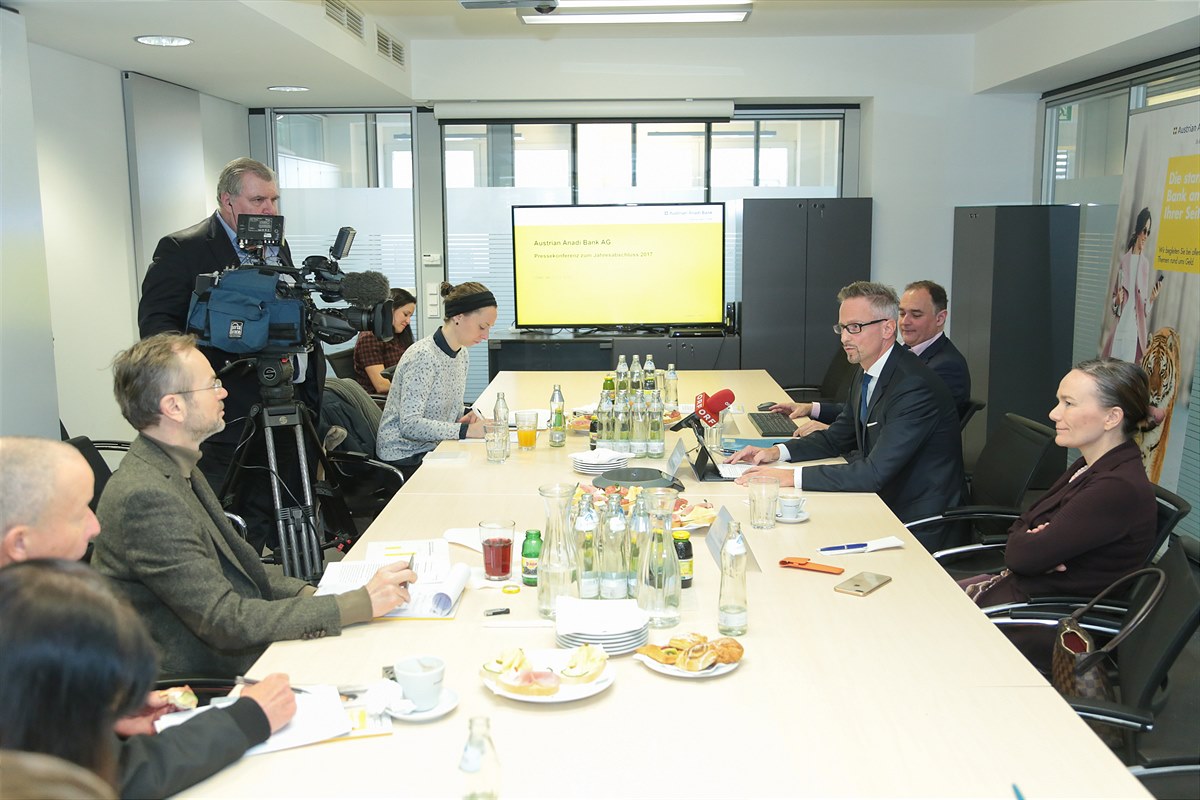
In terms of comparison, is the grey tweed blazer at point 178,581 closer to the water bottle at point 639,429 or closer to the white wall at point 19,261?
the water bottle at point 639,429

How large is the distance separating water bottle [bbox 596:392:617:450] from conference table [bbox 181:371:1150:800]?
4.67 ft

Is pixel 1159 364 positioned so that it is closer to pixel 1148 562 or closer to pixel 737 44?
pixel 1148 562

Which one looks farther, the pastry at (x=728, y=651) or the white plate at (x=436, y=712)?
the pastry at (x=728, y=651)

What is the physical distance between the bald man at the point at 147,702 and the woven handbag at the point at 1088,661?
1.65 metres

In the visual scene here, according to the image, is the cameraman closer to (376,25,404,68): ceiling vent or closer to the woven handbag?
the woven handbag

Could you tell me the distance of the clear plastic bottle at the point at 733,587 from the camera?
6.91 ft

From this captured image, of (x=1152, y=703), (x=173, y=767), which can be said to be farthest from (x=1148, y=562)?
(x=173, y=767)

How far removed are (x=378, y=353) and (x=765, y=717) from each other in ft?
17.0

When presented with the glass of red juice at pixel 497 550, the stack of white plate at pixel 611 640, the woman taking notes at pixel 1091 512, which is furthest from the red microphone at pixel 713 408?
the stack of white plate at pixel 611 640

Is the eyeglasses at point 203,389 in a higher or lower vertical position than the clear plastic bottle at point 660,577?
higher

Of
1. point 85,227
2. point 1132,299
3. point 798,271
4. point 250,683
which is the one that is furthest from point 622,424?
point 798,271

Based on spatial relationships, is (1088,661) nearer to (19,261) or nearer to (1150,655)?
(1150,655)

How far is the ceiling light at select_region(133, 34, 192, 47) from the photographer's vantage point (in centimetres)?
516

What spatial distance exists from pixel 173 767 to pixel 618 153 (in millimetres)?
7280
